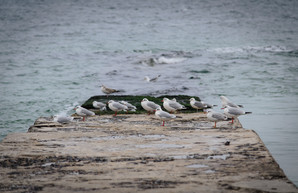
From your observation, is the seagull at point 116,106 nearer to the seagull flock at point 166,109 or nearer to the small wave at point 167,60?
the seagull flock at point 166,109

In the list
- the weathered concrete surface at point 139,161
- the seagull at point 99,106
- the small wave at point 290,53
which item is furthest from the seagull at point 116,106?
the small wave at point 290,53

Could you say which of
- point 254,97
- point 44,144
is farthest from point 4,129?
point 254,97

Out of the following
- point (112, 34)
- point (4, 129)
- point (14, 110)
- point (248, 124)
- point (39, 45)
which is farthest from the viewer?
point (112, 34)

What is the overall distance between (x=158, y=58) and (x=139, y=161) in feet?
69.5

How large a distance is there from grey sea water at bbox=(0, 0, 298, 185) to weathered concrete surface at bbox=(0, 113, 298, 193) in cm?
140

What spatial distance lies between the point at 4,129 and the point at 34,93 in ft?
19.6

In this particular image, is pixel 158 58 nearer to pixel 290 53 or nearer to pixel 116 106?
pixel 290 53

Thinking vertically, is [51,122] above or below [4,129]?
above

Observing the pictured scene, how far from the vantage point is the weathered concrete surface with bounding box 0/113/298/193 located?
16.0 feet

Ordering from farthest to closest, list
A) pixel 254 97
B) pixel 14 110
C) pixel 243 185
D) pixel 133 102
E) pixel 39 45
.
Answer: pixel 39 45 < pixel 254 97 < pixel 14 110 < pixel 133 102 < pixel 243 185

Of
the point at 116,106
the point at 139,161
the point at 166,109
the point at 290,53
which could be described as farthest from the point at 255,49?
the point at 139,161

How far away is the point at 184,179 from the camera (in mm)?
5055

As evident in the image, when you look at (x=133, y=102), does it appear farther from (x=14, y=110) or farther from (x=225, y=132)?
(x=225, y=132)

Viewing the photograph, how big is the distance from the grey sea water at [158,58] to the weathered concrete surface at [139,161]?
140 cm
